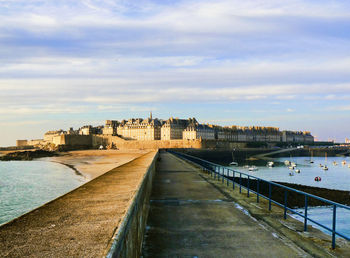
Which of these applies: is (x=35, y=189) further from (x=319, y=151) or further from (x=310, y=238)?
(x=319, y=151)

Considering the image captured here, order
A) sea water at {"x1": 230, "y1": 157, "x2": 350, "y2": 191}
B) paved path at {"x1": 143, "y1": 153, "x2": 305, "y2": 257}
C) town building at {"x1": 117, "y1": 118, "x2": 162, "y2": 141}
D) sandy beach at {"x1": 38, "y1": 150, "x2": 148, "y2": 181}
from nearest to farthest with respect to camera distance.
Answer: paved path at {"x1": 143, "y1": 153, "x2": 305, "y2": 257} → sandy beach at {"x1": 38, "y1": 150, "x2": 148, "y2": 181} → sea water at {"x1": 230, "y1": 157, "x2": 350, "y2": 191} → town building at {"x1": 117, "y1": 118, "x2": 162, "y2": 141}

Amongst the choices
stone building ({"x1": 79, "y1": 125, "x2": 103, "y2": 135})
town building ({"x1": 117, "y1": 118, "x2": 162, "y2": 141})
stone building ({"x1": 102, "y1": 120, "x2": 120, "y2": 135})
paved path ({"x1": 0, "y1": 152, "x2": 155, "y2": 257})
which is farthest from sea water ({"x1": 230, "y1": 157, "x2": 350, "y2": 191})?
stone building ({"x1": 79, "y1": 125, "x2": 103, "y2": 135})

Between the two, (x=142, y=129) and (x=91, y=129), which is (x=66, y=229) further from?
(x=91, y=129)

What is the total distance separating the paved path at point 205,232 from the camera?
21.7ft

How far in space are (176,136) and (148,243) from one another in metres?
147

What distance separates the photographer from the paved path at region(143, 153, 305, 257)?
261 inches

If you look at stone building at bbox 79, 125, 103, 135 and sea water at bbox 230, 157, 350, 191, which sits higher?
stone building at bbox 79, 125, 103, 135

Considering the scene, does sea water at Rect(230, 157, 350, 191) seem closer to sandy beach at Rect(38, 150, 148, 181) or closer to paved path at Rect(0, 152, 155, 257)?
sandy beach at Rect(38, 150, 148, 181)

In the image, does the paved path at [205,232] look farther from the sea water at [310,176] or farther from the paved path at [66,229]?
the sea water at [310,176]

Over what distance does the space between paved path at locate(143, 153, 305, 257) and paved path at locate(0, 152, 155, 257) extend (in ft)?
5.23

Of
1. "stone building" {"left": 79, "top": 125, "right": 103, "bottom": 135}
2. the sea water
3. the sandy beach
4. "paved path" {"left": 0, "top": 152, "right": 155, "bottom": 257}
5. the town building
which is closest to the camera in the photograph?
"paved path" {"left": 0, "top": 152, "right": 155, "bottom": 257}

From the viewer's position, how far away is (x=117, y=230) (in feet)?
13.7

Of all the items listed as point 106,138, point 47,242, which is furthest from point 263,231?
point 106,138

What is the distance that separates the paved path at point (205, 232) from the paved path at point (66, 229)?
1.59 m
